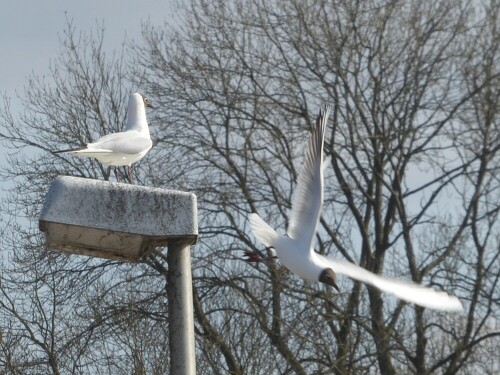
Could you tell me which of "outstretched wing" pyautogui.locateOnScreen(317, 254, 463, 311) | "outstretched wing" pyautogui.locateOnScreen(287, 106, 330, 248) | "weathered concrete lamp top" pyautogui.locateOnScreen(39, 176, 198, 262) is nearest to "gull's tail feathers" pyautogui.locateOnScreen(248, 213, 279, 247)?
"outstretched wing" pyautogui.locateOnScreen(287, 106, 330, 248)

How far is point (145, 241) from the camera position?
5336mm

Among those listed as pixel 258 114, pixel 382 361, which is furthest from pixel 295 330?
pixel 258 114

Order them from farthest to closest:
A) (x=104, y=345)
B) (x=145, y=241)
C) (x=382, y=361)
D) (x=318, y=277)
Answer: (x=382, y=361) → (x=104, y=345) → (x=318, y=277) → (x=145, y=241)

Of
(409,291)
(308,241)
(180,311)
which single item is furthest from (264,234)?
(180,311)

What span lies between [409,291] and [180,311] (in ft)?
10.5

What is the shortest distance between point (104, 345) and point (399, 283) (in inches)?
151

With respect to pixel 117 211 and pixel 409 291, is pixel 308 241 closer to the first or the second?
pixel 409 291

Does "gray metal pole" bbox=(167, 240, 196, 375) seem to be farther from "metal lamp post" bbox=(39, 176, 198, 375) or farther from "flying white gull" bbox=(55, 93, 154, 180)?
"flying white gull" bbox=(55, 93, 154, 180)

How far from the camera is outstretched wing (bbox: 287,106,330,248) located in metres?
7.93

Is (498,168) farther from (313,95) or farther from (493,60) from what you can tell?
(313,95)

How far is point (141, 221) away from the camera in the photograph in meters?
5.12

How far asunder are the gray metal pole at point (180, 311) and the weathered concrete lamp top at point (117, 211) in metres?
0.12

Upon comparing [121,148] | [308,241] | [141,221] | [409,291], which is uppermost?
[121,148]

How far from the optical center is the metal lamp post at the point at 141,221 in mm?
5090
